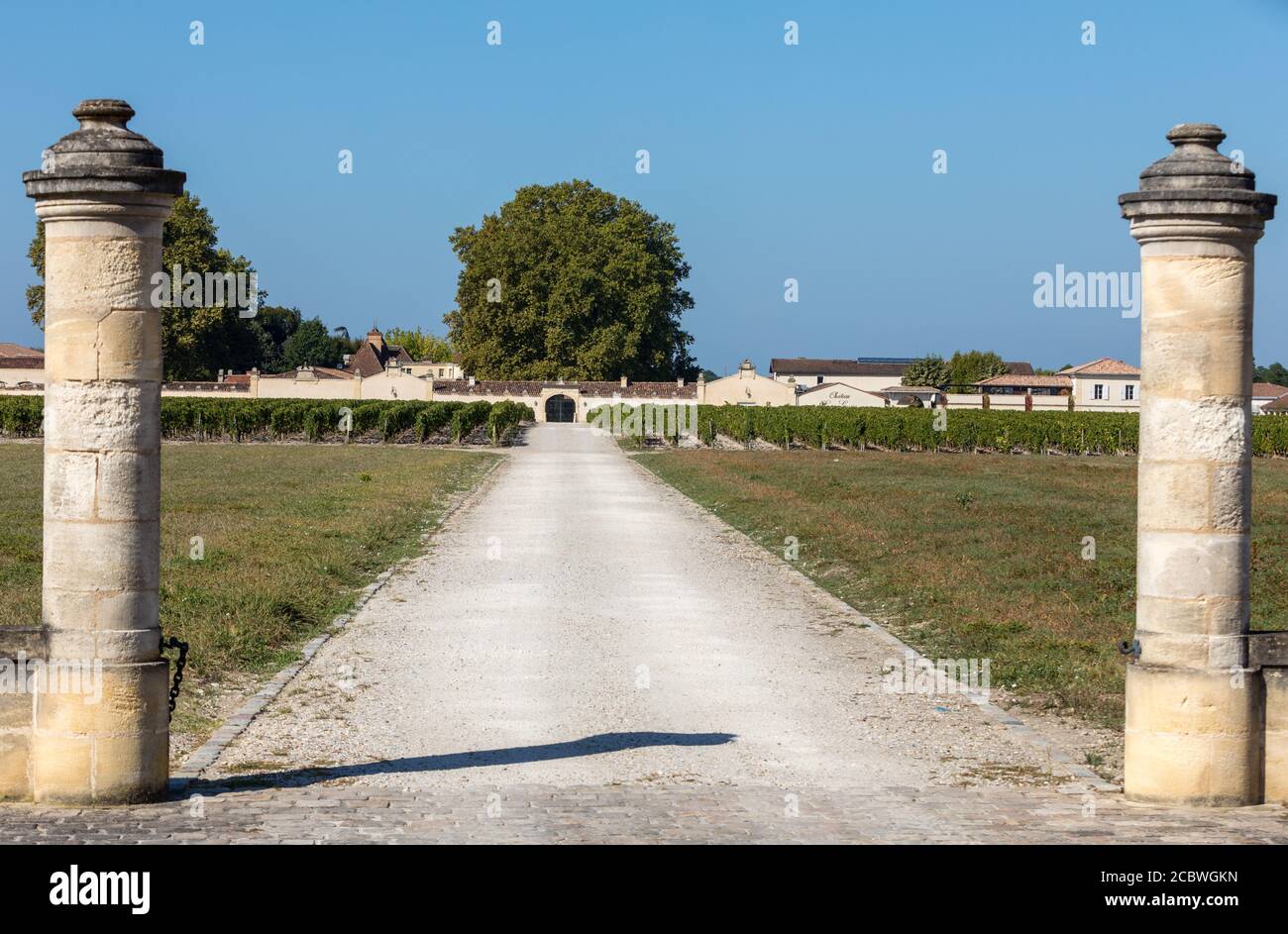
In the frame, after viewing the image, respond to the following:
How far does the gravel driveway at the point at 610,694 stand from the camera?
883 cm

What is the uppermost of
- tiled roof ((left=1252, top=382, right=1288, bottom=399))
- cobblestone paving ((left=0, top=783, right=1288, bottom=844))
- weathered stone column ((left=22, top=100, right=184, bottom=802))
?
tiled roof ((left=1252, top=382, right=1288, bottom=399))

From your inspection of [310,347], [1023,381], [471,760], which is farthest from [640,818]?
[310,347]

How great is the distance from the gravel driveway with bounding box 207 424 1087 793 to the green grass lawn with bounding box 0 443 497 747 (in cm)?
67

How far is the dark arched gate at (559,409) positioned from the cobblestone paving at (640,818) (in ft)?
272

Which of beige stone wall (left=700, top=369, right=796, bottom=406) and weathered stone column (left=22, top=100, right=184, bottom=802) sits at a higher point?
beige stone wall (left=700, top=369, right=796, bottom=406)

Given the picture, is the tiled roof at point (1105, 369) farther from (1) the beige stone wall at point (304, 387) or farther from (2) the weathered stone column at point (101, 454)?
(2) the weathered stone column at point (101, 454)

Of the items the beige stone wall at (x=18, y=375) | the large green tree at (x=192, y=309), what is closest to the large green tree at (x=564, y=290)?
the large green tree at (x=192, y=309)

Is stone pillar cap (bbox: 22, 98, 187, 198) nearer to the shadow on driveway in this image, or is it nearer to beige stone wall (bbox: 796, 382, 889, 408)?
the shadow on driveway

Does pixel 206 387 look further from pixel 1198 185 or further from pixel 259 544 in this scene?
pixel 1198 185

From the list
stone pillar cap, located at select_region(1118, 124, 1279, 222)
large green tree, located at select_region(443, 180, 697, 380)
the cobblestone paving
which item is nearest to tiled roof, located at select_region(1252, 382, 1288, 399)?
large green tree, located at select_region(443, 180, 697, 380)

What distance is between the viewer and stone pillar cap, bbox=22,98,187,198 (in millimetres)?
7672

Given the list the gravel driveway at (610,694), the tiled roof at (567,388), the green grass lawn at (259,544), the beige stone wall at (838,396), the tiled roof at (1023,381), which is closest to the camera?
the gravel driveway at (610,694)

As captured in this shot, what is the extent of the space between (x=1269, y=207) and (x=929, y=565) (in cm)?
1060

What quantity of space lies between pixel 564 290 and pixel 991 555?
73125mm
